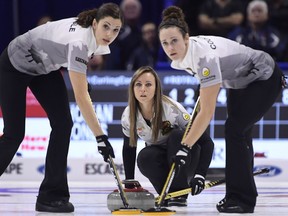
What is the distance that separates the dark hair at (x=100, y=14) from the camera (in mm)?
5082

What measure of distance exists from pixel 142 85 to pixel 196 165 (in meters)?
0.68

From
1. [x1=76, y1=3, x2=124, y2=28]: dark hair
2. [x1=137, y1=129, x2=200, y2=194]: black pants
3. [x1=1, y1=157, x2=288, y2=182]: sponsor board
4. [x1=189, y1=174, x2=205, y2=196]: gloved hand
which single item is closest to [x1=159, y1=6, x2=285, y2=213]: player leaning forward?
[x1=189, y1=174, x2=205, y2=196]: gloved hand

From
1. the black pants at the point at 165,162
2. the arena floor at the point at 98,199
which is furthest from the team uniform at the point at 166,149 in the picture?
the arena floor at the point at 98,199

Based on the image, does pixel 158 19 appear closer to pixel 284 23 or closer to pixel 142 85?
pixel 284 23

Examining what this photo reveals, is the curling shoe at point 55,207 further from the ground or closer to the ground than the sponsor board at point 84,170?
further from the ground

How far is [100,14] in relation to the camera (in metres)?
5.11

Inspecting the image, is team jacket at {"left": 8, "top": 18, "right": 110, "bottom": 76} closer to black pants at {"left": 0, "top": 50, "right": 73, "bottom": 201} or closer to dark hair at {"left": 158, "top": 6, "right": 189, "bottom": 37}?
black pants at {"left": 0, "top": 50, "right": 73, "bottom": 201}

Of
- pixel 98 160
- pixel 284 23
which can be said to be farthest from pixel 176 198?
pixel 284 23

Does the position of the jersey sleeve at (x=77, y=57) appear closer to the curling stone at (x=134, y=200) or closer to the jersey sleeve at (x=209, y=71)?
the jersey sleeve at (x=209, y=71)

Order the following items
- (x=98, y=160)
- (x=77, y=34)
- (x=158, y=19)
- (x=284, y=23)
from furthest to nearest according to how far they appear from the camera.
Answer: (x=158, y=19), (x=284, y=23), (x=98, y=160), (x=77, y=34)

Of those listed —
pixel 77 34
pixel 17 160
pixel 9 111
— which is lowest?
pixel 17 160

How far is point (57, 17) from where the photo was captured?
1179 cm

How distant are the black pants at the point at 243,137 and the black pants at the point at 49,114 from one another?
3.48 feet

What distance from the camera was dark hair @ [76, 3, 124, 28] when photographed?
5.08m
